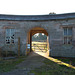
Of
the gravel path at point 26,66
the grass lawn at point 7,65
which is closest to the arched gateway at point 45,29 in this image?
the gravel path at point 26,66

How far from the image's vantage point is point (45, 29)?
27.1ft

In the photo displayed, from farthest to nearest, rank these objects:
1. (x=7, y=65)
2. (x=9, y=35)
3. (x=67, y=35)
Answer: (x=9, y=35) → (x=67, y=35) → (x=7, y=65)

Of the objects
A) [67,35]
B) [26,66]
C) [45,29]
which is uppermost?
[45,29]

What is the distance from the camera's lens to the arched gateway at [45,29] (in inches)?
312

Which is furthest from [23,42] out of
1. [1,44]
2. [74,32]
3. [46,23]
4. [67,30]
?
[74,32]

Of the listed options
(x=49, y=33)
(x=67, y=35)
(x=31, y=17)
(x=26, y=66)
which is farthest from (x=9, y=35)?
(x=67, y=35)

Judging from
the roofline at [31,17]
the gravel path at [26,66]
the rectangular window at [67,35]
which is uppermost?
the roofline at [31,17]

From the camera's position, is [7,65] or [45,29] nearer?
[7,65]

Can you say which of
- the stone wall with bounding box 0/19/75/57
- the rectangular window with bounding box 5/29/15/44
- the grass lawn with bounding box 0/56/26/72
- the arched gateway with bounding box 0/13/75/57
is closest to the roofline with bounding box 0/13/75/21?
the arched gateway with bounding box 0/13/75/57

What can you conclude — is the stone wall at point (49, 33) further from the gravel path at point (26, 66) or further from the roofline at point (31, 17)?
the gravel path at point (26, 66)

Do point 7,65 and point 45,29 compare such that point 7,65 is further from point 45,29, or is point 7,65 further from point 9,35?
point 45,29

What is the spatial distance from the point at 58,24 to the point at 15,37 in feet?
14.7

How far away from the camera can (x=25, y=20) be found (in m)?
8.46

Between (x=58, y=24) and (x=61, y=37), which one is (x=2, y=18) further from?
(x=61, y=37)
